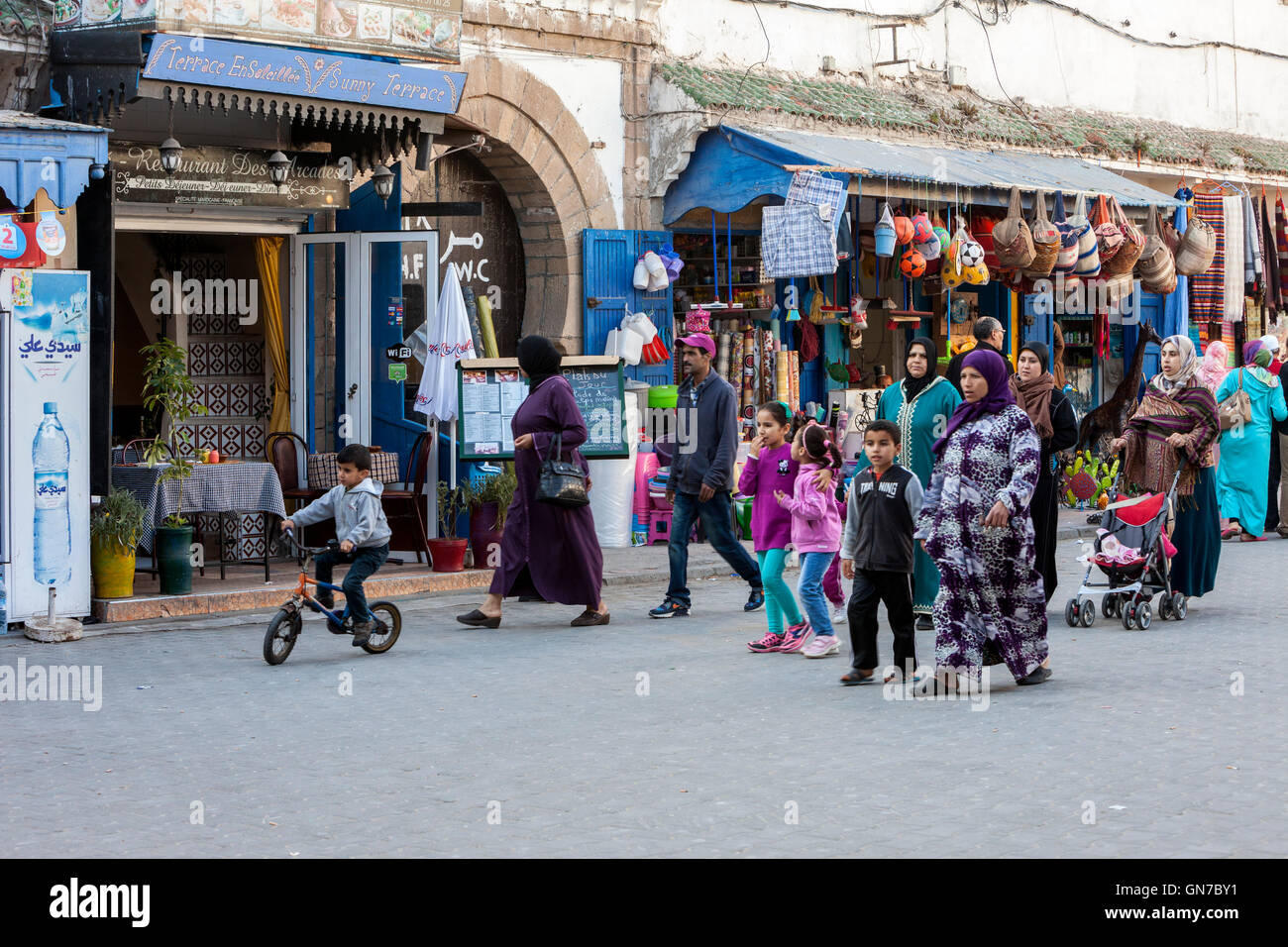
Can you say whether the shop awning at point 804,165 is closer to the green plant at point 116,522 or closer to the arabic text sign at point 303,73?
the arabic text sign at point 303,73

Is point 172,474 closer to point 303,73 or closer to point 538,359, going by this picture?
point 538,359

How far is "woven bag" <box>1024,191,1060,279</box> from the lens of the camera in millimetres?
16703

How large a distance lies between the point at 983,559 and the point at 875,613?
1.93 feet

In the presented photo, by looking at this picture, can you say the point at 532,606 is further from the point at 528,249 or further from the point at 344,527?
the point at 528,249

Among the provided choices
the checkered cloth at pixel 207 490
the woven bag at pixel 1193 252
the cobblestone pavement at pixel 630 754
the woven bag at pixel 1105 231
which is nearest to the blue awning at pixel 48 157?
the checkered cloth at pixel 207 490

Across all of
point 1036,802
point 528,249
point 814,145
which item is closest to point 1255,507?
point 814,145

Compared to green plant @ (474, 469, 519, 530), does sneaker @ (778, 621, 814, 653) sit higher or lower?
lower

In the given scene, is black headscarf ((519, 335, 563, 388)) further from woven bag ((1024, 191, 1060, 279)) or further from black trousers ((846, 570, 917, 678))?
woven bag ((1024, 191, 1060, 279))

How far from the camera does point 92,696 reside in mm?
8516

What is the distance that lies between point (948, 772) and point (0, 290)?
6.44 meters

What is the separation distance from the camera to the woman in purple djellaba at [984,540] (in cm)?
833

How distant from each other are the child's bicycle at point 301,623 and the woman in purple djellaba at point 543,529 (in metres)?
1.03

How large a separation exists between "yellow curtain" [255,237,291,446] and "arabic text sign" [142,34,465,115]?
82.0 inches

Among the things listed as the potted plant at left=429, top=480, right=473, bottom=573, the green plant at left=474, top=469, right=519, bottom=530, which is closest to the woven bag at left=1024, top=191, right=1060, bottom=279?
the green plant at left=474, top=469, right=519, bottom=530
